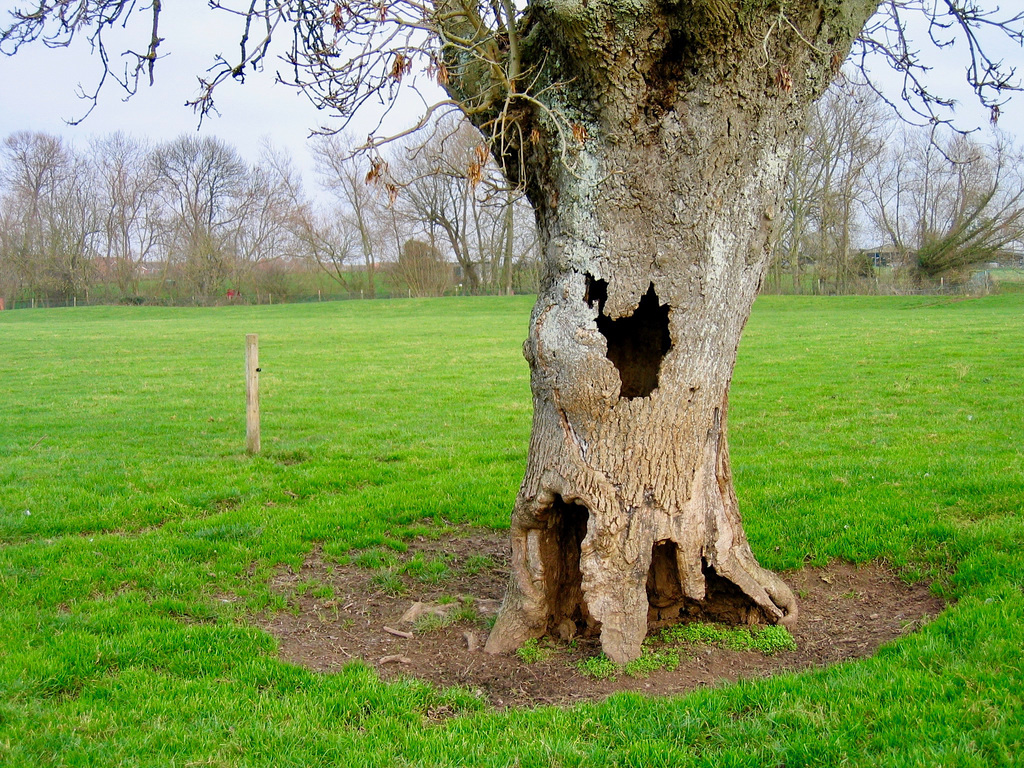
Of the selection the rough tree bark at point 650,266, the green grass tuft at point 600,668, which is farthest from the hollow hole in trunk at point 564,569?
the green grass tuft at point 600,668

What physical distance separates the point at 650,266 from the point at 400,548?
3.15m

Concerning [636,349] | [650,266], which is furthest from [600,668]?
[650,266]

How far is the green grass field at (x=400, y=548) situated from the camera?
11.1ft

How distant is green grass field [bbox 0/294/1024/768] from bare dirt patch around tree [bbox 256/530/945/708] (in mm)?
213

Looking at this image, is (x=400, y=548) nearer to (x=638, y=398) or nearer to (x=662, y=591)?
(x=662, y=591)

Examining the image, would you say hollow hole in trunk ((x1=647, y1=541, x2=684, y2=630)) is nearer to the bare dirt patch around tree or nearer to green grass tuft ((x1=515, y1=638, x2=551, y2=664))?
the bare dirt patch around tree

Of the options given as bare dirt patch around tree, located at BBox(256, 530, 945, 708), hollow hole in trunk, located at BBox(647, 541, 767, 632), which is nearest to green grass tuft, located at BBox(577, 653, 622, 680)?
bare dirt patch around tree, located at BBox(256, 530, 945, 708)

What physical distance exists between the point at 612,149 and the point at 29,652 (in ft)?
13.6

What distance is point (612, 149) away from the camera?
14.1ft

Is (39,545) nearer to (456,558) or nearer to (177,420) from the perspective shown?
(456,558)

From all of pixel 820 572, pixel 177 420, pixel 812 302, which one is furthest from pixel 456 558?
pixel 812 302

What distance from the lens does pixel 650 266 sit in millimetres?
4363

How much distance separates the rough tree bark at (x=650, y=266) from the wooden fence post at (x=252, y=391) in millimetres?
5232

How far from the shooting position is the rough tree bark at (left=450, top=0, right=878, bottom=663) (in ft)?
13.8
